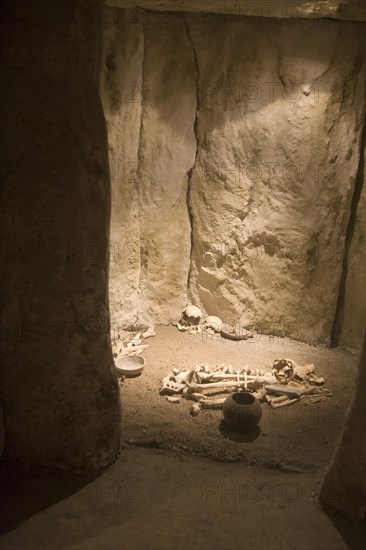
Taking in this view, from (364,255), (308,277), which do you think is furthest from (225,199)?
(364,255)

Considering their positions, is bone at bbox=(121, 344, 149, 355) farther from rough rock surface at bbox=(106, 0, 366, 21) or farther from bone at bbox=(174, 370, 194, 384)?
rough rock surface at bbox=(106, 0, 366, 21)

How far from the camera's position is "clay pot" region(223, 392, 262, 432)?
3980 mm

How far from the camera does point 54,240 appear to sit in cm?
288

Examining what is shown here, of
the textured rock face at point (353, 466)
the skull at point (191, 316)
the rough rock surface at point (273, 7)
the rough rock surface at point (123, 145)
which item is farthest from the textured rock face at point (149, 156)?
the textured rock face at point (353, 466)

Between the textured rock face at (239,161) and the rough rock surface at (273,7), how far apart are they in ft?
0.87

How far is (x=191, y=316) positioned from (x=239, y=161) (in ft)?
6.43

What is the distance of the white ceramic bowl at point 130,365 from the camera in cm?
490

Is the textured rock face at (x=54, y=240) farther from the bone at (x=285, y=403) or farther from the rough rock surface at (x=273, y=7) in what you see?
the rough rock surface at (x=273, y=7)

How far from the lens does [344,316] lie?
→ 5.67 metres

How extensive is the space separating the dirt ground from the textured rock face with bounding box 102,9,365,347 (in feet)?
1.47

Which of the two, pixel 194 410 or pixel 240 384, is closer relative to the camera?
pixel 194 410

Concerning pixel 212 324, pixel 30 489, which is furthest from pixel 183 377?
pixel 30 489

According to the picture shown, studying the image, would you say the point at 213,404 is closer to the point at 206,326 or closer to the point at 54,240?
the point at 206,326

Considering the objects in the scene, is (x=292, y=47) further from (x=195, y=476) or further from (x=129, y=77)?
(x=195, y=476)
